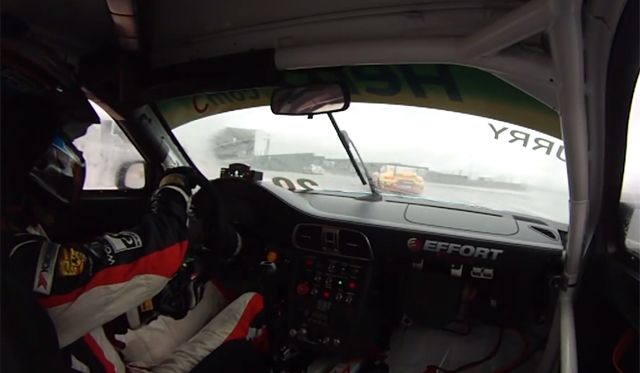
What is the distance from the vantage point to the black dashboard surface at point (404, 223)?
212 centimetres

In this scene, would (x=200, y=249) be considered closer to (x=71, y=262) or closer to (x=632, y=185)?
(x=71, y=262)

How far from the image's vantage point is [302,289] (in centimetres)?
239

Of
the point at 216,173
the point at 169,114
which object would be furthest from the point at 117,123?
the point at 216,173

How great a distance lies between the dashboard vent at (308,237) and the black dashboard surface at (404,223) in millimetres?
28

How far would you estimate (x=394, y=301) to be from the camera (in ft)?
8.13

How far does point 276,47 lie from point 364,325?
1.43 meters

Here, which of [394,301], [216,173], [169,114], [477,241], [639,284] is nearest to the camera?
[639,284]

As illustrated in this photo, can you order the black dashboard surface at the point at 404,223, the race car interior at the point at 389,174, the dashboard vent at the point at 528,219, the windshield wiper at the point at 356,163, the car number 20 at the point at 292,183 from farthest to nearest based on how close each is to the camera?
the car number 20 at the point at 292,183
the windshield wiper at the point at 356,163
the dashboard vent at the point at 528,219
the black dashboard surface at the point at 404,223
the race car interior at the point at 389,174

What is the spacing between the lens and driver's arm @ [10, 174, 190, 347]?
47.9 inches

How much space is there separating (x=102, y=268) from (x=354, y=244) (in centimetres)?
128

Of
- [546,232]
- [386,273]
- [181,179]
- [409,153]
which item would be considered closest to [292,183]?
[409,153]

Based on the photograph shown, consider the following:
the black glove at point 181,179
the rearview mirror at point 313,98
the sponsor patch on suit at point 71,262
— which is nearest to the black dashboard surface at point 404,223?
the rearview mirror at point 313,98

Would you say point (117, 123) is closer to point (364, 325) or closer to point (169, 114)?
point (169, 114)

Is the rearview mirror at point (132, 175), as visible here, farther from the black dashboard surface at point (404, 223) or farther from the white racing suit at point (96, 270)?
the white racing suit at point (96, 270)
